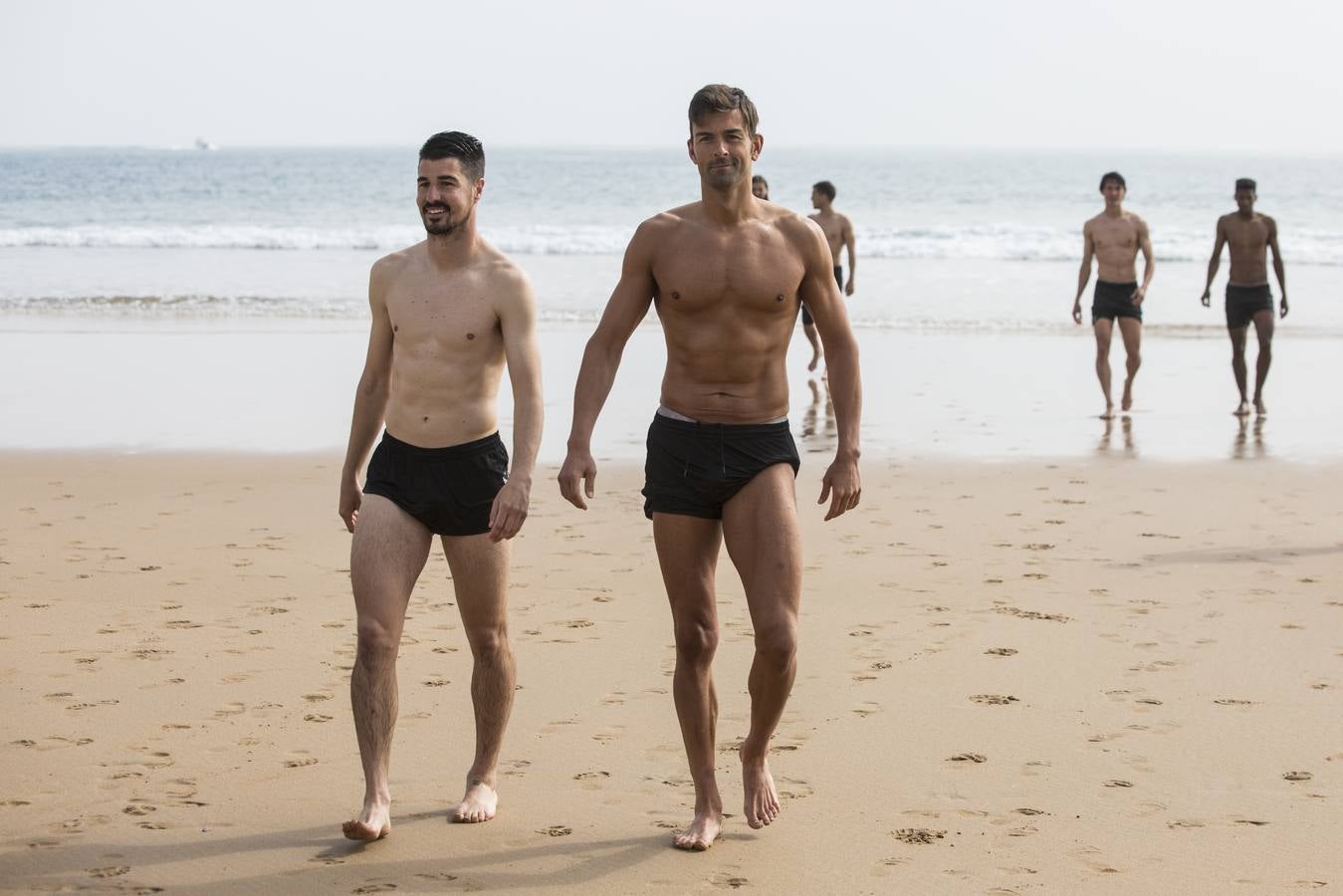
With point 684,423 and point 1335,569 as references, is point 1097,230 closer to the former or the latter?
point 1335,569

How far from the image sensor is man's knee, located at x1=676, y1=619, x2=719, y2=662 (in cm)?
449

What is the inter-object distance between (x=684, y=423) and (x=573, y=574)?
11.3 feet

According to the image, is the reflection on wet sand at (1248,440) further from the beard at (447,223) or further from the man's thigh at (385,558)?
the man's thigh at (385,558)

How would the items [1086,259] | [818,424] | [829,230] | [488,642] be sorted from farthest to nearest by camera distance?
[829,230] → [1086,259] → [818,424] → [488,642]

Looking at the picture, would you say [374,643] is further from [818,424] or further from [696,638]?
[818,424]

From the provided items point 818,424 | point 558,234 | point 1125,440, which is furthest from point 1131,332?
point 558,234

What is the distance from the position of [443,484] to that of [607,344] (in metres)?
0.62

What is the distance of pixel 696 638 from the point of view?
450 centimetres

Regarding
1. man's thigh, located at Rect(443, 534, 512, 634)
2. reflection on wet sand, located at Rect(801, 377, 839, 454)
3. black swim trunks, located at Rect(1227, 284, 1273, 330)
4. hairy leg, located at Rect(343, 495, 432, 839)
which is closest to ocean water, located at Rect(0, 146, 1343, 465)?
reflection on wet sand, located at Rect(801, 377, 839, 454)

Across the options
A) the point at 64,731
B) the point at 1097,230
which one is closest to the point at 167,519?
the point at 64,731

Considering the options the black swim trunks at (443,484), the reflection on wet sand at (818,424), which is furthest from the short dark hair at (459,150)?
the reflection on wet sand at (818,424)

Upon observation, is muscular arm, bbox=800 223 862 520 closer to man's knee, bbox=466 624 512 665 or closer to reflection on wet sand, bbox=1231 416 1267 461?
man's knee, bbox=466 624 512 665

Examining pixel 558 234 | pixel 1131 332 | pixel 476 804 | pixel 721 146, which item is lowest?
pixel 476 804

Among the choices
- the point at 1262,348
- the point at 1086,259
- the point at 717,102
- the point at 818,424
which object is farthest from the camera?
the point at 1086,259
